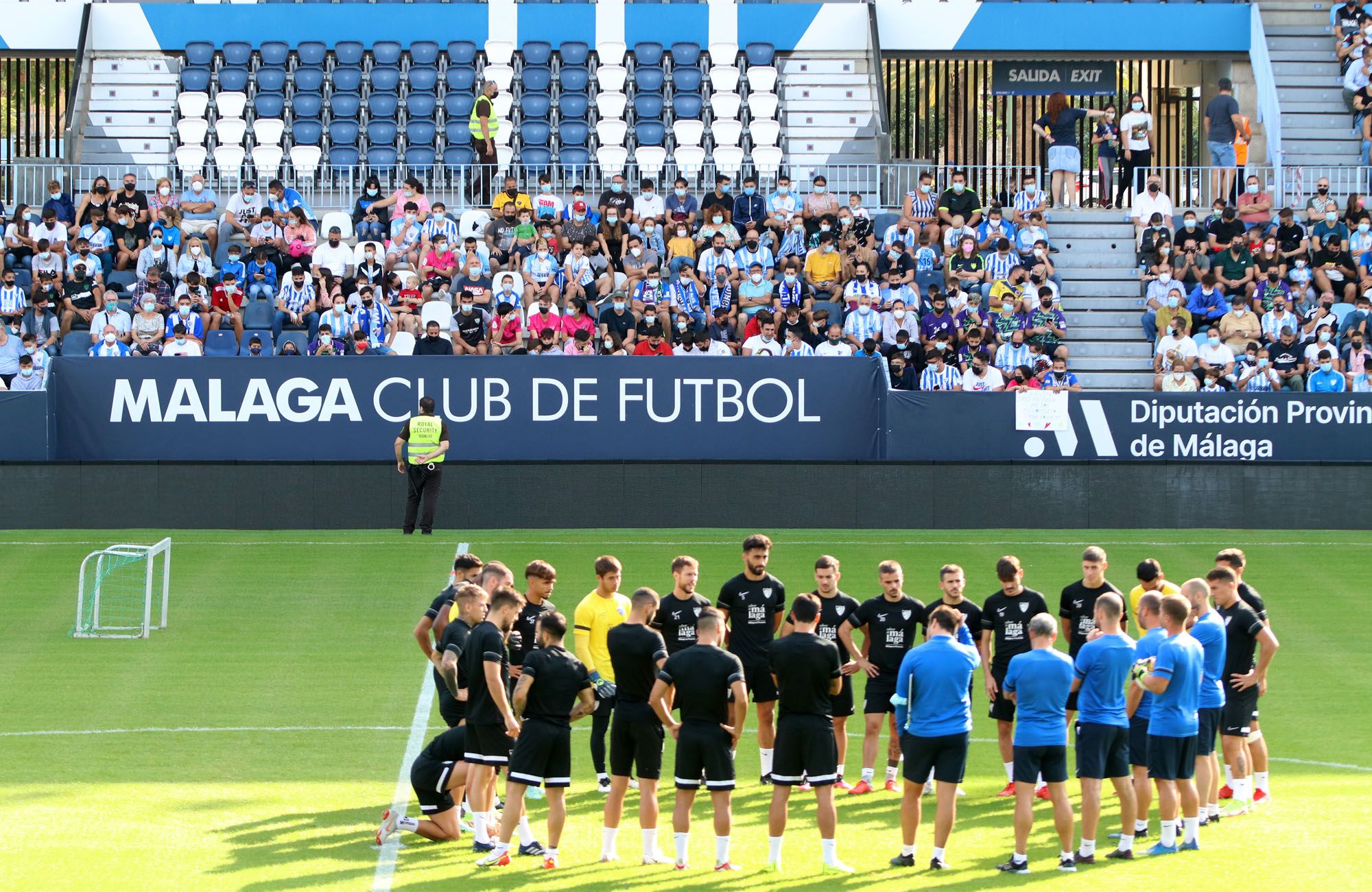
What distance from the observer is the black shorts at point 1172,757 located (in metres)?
11.6

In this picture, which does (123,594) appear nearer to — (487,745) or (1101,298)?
(487,745)

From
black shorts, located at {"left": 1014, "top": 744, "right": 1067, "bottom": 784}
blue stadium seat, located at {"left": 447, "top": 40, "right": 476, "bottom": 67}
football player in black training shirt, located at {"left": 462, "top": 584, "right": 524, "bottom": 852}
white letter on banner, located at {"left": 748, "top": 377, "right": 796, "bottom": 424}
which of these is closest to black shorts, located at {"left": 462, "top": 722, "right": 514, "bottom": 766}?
football player in black training shirt, located at {"left": 462, "top": 584, "right": 524, "bottom": 852}

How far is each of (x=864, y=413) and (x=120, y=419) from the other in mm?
10637

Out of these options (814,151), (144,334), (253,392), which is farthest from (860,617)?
(814,151)

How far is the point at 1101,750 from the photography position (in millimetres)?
11453

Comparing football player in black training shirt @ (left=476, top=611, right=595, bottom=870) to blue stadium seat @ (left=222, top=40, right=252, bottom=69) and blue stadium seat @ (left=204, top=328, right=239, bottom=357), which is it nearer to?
blue stadium seat @ (left=204, top=328, right=239, bottom=357)

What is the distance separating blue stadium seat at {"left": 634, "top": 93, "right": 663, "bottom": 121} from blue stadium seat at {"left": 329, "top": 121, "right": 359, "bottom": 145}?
5.34 metres

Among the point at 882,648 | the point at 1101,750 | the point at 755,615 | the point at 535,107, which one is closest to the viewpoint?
the point at 1101,750

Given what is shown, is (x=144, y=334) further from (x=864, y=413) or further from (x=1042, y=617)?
(x=1042, y=617)

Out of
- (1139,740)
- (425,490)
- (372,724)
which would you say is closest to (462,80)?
(425,490)

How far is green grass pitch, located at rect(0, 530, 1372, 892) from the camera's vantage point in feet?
37.6

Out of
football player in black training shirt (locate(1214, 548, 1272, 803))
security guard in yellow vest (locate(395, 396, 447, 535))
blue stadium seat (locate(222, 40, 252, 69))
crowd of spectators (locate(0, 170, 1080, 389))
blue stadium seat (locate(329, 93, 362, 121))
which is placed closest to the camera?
football player in black training shirt (locate(1214, 548, 1272, 803))

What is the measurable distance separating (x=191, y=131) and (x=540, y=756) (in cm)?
2657

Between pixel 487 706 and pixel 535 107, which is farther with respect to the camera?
pixel 535 107
